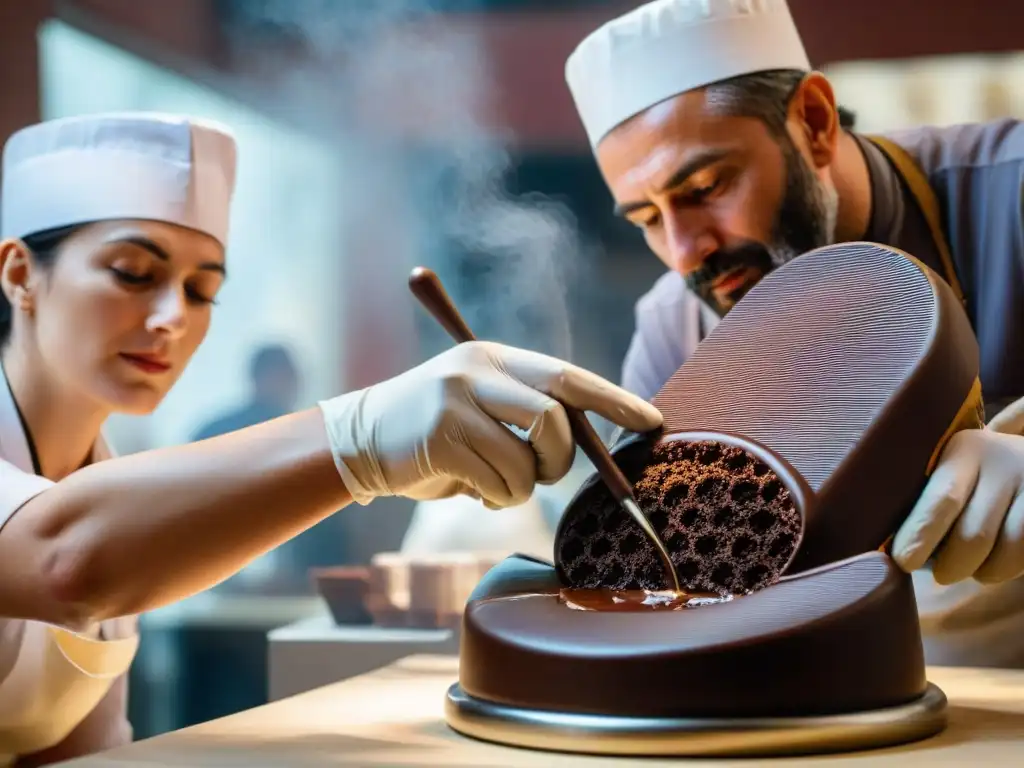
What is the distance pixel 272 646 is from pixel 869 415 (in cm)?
167

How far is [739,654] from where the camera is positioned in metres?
0.94

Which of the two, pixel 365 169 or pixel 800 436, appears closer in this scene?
pixel 800 436

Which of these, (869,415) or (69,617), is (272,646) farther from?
(869,415)

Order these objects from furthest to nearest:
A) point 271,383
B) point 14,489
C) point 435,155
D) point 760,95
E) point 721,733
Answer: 1. point 271,383
2. point 435,155
3. point 760,95
4. point 14,489
5. point 721,733

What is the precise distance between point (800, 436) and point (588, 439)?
24 cm

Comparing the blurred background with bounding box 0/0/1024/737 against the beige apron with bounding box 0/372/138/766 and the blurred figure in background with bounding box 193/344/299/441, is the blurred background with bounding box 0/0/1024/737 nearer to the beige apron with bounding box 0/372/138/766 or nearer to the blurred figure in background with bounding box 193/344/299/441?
the blurred figure in background with bounding box 193/344/299/441

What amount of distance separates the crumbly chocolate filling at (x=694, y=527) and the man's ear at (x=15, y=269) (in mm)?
1249

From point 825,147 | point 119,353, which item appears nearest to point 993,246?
point 825,147

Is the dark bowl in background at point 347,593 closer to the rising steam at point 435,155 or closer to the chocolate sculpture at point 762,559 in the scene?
the rising steam at point 435,155

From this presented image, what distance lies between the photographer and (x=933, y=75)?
2525mm

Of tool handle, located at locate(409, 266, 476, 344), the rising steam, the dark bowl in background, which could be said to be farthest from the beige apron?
the rising steam

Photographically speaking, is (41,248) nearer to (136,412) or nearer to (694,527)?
(136,412)

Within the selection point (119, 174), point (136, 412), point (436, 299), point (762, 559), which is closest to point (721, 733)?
point (762, 559)

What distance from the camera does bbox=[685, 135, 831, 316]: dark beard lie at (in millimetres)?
1874
